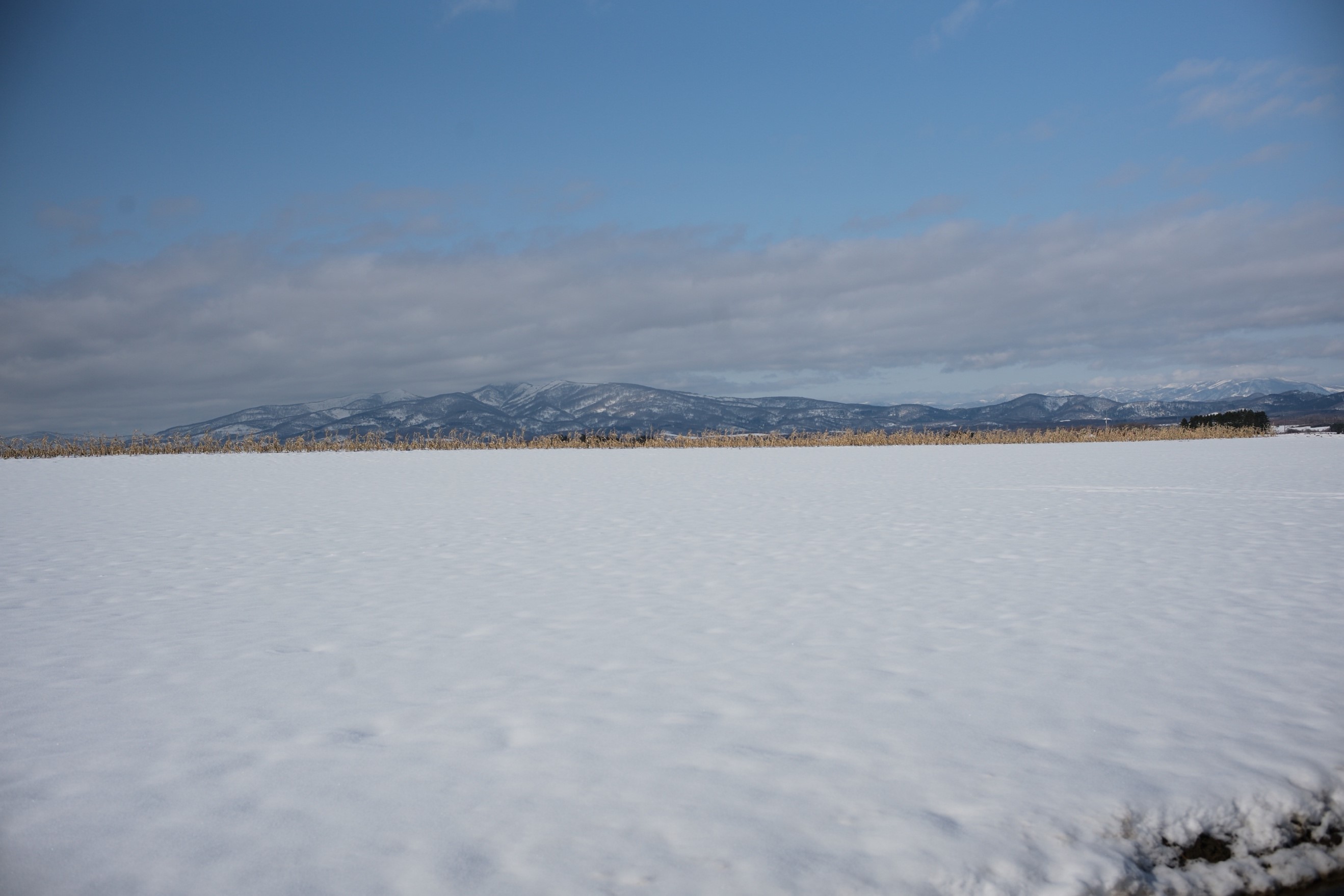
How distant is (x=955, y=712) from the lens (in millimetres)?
4086

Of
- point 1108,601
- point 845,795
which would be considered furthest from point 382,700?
point 1108,601

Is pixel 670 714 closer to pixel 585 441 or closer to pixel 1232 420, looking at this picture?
pixel 585 441

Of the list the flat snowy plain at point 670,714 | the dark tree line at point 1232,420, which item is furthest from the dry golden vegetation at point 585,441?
the flat snowy plain at point 670,714

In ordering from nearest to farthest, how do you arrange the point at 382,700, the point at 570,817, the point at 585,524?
the point at 570,817 < the point at 382,700 < the point at 585,524

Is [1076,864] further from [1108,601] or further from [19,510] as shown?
[19,510]

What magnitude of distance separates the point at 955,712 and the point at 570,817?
2124 mm

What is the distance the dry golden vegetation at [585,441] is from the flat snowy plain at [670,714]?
32.7m

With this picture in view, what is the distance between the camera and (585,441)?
154 feet

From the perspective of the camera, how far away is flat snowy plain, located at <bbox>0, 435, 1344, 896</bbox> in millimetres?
2811

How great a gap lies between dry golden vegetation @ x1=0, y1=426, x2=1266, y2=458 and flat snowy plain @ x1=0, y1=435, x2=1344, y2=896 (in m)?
32.7

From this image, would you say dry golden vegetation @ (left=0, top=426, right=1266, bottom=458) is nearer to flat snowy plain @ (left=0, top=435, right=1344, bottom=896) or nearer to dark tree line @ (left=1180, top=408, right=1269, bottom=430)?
dark tree line @ (left=1180, top=408, right=1269, bottom=430)

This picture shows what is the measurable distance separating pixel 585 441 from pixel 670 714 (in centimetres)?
4314

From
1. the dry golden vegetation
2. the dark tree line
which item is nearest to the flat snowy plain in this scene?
the dry golden vegetation

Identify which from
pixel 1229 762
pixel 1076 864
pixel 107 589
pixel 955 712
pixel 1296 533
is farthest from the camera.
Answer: pixel 1296 533
